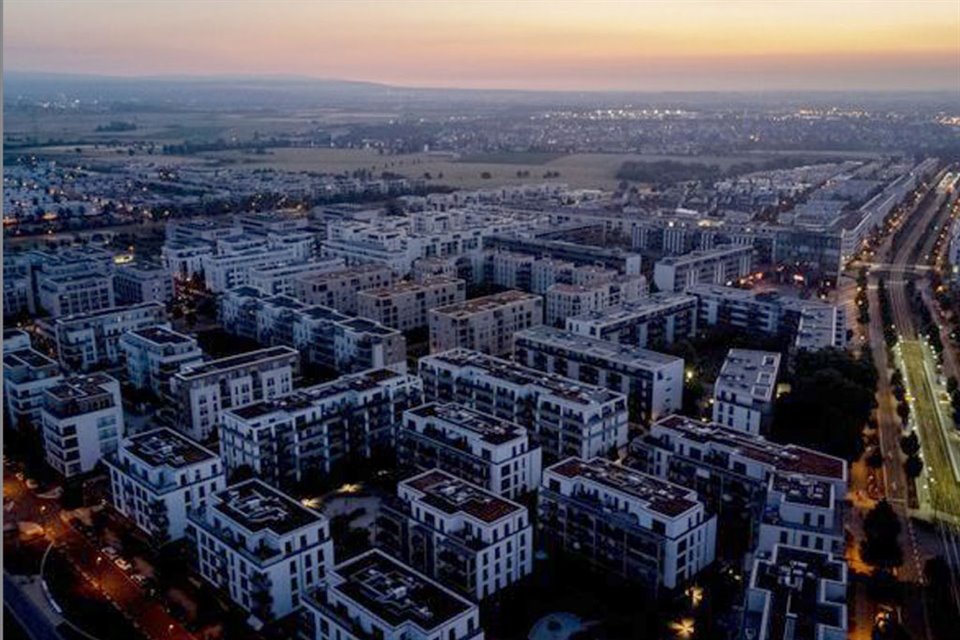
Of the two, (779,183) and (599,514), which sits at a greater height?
(779,183)

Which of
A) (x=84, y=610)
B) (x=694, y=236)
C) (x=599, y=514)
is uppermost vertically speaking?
(x=694, y=236)

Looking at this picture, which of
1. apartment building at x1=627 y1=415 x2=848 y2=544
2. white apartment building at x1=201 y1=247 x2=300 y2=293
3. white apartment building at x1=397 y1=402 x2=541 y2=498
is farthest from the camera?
white apartment building at x1=201 y1=247 x2=300 y2=293

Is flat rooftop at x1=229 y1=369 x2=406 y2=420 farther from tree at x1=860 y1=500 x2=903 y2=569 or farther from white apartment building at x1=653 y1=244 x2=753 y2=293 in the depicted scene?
white apartment building at x1=653 y1=244 x2=753 y2=293

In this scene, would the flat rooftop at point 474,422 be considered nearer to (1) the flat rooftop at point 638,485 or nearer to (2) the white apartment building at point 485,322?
(1) the flat rooftop at point 638,485

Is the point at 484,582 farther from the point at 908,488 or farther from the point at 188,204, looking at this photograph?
the point at 188,204

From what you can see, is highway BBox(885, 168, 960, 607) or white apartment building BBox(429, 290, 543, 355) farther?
white apartment building BBox(429, 290, 543, 355)

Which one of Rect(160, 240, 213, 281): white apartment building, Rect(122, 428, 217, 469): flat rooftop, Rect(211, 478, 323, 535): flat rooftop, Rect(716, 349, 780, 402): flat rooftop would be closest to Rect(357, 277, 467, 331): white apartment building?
Rect(160, 240, 213, 281): white apartment building

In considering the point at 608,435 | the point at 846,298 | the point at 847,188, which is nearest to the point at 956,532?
the point at 608,435
